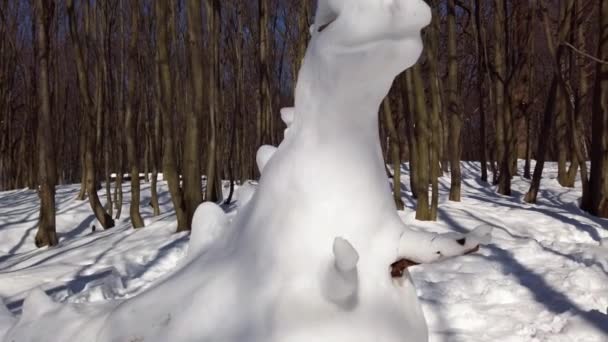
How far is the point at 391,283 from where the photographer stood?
48.1 inches

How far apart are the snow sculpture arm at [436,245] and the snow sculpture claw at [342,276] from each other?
16cm

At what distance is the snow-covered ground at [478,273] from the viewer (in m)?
2.92

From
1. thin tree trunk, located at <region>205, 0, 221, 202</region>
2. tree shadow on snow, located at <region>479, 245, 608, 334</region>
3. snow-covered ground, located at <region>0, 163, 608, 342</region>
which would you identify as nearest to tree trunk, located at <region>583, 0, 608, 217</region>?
snow-covered ground, located at <region>0, 163, 608, 342</region>

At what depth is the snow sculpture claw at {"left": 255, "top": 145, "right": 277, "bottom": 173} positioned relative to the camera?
4.78 ft

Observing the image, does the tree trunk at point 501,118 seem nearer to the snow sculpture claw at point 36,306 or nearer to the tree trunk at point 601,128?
the tree trunk at point 601,128

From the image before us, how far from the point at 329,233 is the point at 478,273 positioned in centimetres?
314

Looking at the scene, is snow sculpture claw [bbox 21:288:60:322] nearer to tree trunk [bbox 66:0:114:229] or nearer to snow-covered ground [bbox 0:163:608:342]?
snow-covered ground [bbox 0:163:608:342]

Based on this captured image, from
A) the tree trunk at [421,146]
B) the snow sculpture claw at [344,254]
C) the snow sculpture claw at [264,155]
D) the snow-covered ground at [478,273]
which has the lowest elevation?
the snow-covered ground at [478,273]

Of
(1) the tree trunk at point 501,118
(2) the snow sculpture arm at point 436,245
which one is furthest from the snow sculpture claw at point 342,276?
(1) the tree trunk at point 501,118

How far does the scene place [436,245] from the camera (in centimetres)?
118

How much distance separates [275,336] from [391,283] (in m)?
0.31

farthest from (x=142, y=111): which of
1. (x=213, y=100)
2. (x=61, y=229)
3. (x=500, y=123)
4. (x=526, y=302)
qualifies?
(x=526, y=302)

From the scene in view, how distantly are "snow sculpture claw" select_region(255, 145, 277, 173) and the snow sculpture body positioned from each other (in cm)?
10

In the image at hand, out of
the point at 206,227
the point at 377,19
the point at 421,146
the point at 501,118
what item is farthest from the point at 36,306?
the point at 501,118
